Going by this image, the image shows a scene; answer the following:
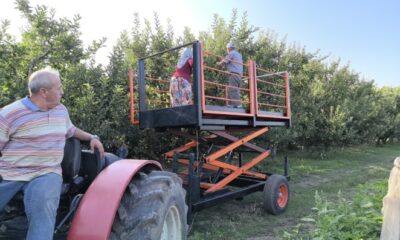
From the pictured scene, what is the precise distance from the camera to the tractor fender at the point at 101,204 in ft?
8.27

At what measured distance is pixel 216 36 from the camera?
1251 centimetres

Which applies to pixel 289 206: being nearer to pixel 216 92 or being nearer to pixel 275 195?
pixel 275 195

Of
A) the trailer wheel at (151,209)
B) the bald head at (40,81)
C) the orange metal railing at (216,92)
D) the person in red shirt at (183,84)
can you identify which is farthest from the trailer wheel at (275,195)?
the bald head at (40,81)

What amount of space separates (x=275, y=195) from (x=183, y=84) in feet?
7.67

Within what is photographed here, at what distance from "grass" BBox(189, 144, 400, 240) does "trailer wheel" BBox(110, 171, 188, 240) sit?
1609 mm

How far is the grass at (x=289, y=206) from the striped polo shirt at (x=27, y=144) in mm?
2828

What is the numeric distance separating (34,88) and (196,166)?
11.2ft

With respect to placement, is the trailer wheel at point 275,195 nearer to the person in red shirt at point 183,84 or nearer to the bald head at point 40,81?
the person in red shirt at point 183,84

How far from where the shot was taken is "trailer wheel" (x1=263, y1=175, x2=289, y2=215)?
6.23 m

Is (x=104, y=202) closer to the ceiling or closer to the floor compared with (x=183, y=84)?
closer to the floor

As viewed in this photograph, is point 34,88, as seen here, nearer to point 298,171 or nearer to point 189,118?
point 189,118

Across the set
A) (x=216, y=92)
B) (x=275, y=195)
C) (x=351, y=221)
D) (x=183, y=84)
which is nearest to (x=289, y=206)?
(x=275, y=195)

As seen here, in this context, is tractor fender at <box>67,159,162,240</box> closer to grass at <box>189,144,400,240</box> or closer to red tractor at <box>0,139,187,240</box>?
red tractor at <box>0,139,187,240</box>

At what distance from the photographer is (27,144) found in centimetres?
258
